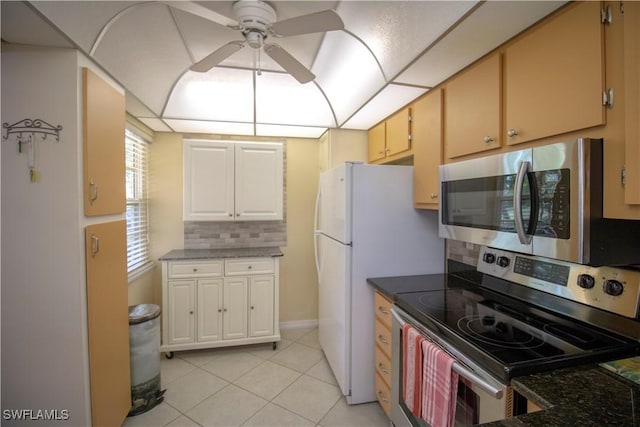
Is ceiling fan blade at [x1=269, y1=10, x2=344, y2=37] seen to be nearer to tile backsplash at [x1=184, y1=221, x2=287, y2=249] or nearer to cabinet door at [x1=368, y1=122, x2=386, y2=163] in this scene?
cabinet door at [x1=368, y1=122, x2=386, y2=163]

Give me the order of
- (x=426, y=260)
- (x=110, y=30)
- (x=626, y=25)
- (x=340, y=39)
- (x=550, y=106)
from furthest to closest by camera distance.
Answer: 1. (x=426, y=260)
2. (x=340, y=39)
3. (x=110, y=30)
4. (x=550, y=106)
5. (x=626, y=25)

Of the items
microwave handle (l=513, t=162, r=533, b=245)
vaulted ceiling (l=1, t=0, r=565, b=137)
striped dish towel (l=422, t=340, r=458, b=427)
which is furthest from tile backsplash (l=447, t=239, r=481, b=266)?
vaulted ceiling (l=1, t=0, r=565, b=137)

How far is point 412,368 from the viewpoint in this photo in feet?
4.90

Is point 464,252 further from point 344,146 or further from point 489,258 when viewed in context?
point 344,146

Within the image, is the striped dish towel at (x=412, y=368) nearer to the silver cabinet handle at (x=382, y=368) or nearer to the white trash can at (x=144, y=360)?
the silver cabinet handle at (x=382, y=368)

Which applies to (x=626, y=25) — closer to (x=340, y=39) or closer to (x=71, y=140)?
(x=340, y=39)

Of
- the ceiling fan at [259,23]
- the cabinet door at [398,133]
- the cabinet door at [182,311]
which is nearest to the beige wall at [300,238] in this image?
the cabinet door at [182,311]

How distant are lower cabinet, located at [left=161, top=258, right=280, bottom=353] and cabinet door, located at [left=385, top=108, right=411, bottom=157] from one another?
153 centimetres

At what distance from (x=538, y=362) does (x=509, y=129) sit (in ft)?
3.18

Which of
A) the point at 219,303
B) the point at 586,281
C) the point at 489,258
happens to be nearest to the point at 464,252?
the point at 489,258

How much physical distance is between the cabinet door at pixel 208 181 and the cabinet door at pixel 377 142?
4.58 feet

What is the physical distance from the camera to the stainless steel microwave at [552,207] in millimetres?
1028

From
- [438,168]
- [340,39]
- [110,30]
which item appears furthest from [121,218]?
[438,168]

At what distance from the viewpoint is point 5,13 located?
118 cm
